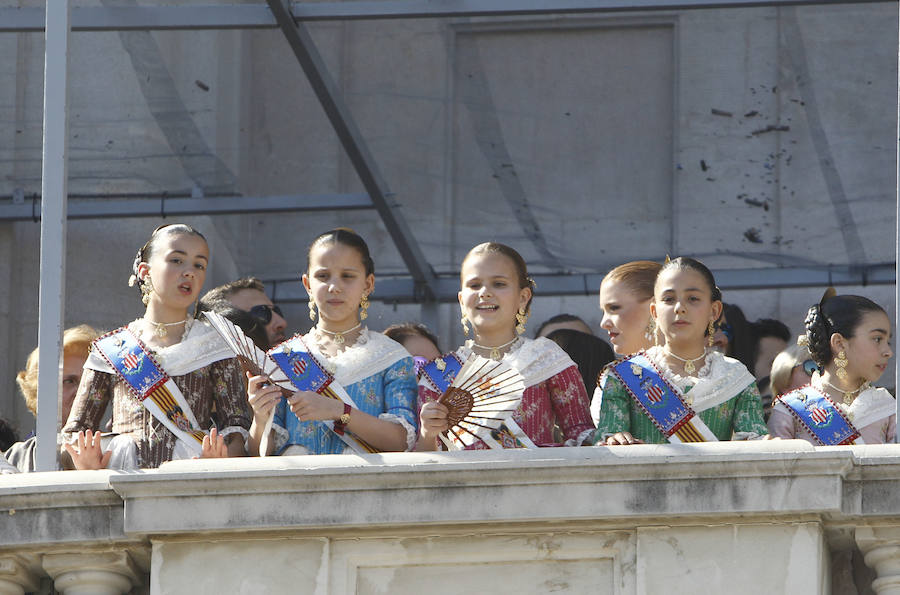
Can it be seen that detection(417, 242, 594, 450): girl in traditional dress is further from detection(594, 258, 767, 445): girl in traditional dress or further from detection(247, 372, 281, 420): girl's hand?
detection(247, 372, 281, 420): girl's hand

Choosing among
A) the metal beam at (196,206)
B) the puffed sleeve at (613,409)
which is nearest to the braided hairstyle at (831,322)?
the puffed sleeve at (613,409)

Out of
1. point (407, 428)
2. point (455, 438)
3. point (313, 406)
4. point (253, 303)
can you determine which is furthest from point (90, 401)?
point (253, 303)

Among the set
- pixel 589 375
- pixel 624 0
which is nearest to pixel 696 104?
pixel 624 0

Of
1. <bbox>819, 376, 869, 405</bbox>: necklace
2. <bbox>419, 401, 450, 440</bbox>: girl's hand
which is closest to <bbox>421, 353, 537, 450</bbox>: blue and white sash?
<bbox>419, 401, 450, 440</bbox>: girl's hand

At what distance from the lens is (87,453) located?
6.02 metres

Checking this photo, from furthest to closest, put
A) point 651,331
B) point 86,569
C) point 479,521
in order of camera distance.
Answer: point 651,331, point 86,569, point 479,521

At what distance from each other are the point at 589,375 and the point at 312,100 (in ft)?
13.6

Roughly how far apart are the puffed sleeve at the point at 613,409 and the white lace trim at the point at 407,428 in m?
0.58

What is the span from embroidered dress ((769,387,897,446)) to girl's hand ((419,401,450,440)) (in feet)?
4.38

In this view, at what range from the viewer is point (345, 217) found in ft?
36.4

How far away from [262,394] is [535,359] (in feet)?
3.55

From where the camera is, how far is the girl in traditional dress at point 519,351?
653 centimetres

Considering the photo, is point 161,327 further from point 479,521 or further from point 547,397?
point 479,521

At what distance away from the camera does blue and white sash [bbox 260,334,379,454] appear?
6.34 metres
